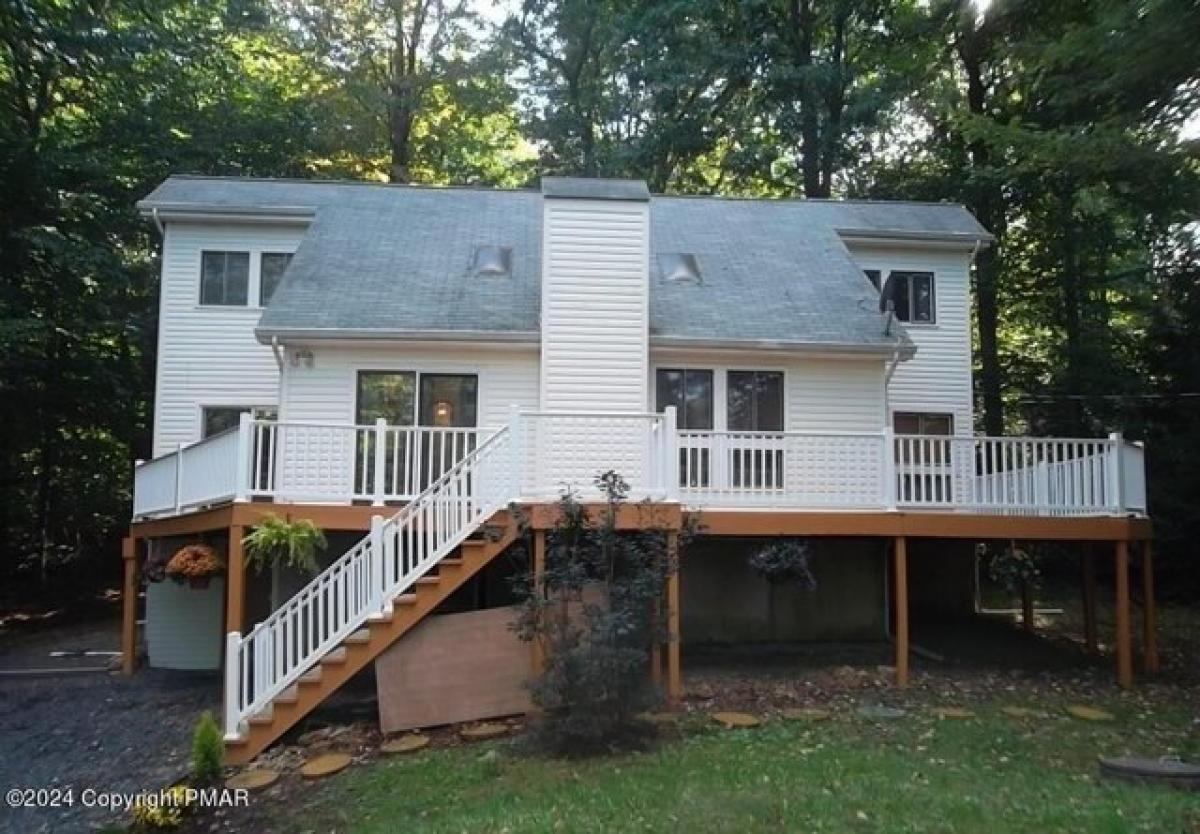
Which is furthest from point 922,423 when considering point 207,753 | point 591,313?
point 207,753

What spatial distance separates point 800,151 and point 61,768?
21338 millimetres

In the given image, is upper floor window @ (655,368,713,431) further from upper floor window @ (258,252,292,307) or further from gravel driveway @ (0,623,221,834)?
gravel driveway @ (0,623,221,834)

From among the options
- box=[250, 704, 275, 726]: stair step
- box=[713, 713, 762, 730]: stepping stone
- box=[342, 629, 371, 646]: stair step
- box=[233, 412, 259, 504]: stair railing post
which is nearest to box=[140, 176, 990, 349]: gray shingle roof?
box=[233, 412, 259, 504]: stair railing post

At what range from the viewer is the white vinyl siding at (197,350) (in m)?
14.8

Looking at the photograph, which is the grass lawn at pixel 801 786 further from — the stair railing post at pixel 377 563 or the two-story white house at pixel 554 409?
the two-story white house at pixel 554 409

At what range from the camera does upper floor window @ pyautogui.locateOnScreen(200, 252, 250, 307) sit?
1529cm

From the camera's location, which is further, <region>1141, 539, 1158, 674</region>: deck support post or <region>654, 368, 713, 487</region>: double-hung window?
<region>654, 368, 713, 487</region>: double-hung window

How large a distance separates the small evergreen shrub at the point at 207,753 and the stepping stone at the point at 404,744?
1452 millimetres

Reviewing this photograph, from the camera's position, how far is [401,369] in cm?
1295

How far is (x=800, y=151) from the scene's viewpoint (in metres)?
24.8

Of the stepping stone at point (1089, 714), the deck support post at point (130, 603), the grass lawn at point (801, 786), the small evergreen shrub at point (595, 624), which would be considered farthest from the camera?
the deck support post at point (130, 603)

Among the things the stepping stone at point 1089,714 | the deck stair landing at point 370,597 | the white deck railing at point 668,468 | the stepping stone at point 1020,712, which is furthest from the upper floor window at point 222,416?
the stepping stone at point 1089,714

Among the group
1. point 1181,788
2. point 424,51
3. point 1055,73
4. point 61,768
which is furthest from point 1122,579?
point 424,51

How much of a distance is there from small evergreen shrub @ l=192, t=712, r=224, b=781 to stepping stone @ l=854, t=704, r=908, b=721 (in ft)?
19.4
